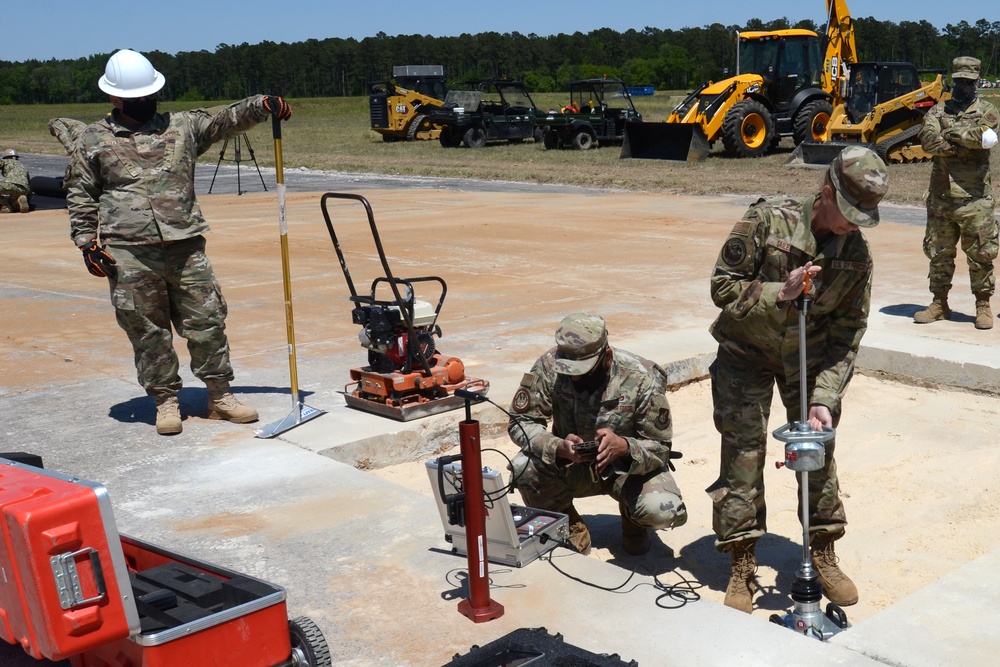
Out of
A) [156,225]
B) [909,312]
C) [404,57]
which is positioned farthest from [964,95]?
[404,57]

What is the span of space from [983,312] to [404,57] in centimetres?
12681

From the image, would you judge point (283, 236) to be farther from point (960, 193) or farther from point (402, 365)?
point (960, 193)

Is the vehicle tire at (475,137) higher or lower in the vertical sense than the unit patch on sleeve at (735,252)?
lower

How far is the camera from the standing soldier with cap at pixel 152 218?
5754 millimetres

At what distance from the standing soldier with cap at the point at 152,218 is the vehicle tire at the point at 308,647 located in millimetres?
2889

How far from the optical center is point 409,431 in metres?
6.04

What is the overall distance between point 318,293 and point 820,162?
14.6 m

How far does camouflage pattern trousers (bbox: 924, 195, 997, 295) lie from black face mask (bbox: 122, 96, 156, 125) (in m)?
5.72

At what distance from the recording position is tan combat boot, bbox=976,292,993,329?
819cm

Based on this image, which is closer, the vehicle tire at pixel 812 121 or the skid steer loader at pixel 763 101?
the skid steer loader at pixel 763 101

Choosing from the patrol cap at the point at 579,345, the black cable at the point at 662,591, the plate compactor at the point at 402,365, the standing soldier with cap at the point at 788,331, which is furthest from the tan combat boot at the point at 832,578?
the plate compactor at the point at 402,365

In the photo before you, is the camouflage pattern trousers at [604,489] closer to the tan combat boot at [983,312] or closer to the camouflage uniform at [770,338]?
the camouflage uniform at [770,338]

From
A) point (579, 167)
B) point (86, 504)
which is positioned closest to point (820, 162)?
point (579, 167)

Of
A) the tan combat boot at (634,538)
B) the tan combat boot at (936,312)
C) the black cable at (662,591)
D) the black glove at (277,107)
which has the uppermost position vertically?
the black glove at (277,107)
